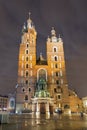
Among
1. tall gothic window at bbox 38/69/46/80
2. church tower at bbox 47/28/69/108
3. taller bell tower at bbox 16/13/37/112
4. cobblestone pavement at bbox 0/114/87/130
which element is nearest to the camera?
cobblestone pavement at bbox 0/114/87/130

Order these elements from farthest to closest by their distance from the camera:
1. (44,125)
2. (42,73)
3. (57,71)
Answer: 1. (57,71)
2. (42,73)
3. (44,125)

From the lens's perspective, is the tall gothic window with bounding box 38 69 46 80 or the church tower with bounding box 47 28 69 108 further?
the tall gothic window with bounding box 38 69 46 80

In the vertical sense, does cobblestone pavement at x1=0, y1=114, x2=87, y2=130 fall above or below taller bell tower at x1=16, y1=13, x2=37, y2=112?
below

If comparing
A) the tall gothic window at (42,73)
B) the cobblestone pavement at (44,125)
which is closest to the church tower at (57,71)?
the tall gothic window at (42,73)

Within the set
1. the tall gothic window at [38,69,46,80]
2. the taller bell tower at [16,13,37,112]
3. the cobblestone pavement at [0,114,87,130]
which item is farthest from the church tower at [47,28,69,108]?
the cobblestone pavement at [0,114,87,130]

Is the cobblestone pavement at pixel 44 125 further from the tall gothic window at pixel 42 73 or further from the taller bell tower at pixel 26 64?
the tall gothic window at pixel 42 73

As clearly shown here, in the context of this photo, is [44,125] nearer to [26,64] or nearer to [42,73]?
[42,73]

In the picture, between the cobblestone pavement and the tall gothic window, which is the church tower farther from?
the cobblestone pavement

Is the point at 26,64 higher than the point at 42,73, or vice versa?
the point at 26,64

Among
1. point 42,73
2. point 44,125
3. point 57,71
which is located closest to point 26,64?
point 42,73

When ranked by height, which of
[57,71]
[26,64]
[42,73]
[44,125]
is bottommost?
[44,125]

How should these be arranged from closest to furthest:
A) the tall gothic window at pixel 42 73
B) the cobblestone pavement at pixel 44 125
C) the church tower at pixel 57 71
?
the cobblestone pavement at pixel 44 125
the church tower at pixel 57 71
the tall gothic window at pixel 42 73

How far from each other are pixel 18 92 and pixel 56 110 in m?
15.4

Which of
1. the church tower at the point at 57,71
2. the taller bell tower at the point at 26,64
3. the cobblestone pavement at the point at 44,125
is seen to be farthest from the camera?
the church tower at the point at 57,71
